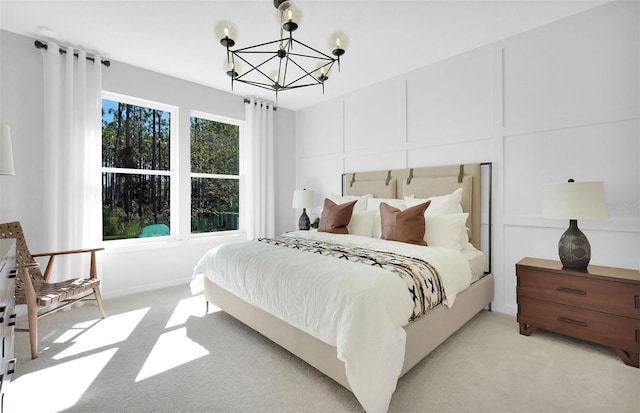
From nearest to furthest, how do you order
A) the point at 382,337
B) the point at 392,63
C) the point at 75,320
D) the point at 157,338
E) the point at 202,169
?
the point at 382,337 → the point at 157,338 → the point at 75,320 → the point at 392,63 → the point at 202,169

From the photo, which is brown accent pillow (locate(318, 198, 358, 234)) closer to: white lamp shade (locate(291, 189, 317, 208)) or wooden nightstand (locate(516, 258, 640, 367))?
white lamp shade (locate(291, 189, 317, 208))

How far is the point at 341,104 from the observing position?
454 centimetres

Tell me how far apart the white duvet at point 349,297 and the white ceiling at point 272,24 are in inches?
80.6

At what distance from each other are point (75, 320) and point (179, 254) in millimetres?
1387

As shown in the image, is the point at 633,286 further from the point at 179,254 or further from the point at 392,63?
the point at 179,254

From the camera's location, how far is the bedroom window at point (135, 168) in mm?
3611

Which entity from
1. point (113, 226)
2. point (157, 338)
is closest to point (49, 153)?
point (113, 226)

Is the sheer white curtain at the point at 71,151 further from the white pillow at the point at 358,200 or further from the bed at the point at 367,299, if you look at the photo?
the white pillow at the point at 358,200

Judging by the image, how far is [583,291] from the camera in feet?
7.09

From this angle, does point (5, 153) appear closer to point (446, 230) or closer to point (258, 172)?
point (258, 172)

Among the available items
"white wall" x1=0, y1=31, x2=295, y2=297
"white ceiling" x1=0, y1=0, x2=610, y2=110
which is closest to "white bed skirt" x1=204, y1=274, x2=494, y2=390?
"white wall" x1=0, y1=31, x2=295, y2=297

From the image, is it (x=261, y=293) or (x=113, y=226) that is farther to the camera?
(x=113, y=226)

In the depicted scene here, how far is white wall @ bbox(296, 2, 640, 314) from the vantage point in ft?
7.80

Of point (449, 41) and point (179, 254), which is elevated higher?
point (449, 41)
